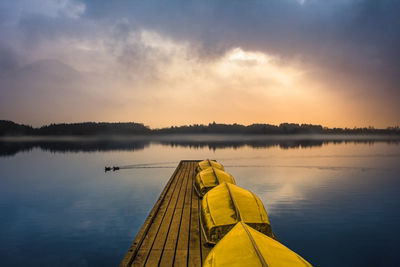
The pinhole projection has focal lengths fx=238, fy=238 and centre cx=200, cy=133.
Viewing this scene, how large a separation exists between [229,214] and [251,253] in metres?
2.90

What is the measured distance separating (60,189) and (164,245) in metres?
26.5

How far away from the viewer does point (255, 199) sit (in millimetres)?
9555

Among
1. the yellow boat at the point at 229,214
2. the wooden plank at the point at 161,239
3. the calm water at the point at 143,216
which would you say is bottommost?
the calm water at the point at 143,216

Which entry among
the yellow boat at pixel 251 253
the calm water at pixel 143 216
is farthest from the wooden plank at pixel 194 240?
the calm water at pixel 143 216

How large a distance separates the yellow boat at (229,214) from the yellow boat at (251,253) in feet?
5.63

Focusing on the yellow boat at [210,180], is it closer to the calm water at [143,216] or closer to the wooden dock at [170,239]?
the wooden dock at [170,239]

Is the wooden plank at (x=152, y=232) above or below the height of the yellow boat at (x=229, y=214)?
below

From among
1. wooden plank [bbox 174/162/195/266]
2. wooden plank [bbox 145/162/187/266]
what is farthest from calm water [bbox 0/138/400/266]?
wooden plank [bbox 174/162/195/266]

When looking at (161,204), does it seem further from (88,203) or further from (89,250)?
(88,203)

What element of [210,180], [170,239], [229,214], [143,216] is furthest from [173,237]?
[143,216]

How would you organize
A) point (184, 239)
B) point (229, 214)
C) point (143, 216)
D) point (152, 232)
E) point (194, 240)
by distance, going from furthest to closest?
point (143, 216), point (152, 232), point (184, 239), point (194, 240), point (229, 214)

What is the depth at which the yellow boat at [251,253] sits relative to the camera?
5.21m

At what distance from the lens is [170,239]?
9172mm

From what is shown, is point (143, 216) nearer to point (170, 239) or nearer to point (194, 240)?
point (170, 239)
